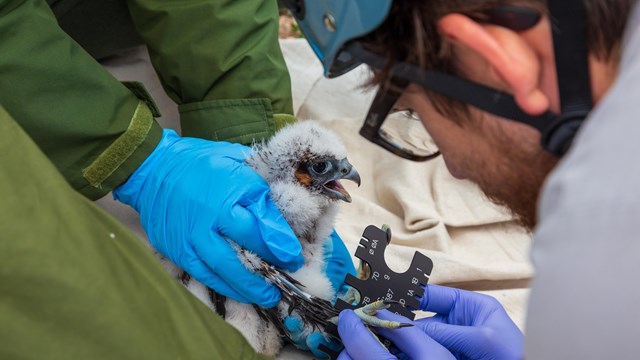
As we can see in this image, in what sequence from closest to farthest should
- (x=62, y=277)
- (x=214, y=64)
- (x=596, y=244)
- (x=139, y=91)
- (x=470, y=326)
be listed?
(x=596, y=244) → (x=62, y=277) → (x=470, y=326) → (x=139, y=91) → (x=214, y=64)

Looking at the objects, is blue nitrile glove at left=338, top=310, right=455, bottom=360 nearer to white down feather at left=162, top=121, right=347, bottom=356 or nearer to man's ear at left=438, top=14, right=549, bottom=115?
white down feather at left=162, top=121, right=347, bottom=356

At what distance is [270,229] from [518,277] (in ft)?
3.44

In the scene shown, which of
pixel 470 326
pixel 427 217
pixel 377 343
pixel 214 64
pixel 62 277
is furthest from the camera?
pixel 427 217

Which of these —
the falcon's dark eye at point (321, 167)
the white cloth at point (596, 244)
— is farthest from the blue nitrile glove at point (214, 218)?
the white cloth at point (596, 244)

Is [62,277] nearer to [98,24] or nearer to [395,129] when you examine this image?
[395,129]

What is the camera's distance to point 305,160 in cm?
190

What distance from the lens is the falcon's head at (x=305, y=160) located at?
74.4 inches

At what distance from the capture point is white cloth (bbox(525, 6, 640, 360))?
0.80m

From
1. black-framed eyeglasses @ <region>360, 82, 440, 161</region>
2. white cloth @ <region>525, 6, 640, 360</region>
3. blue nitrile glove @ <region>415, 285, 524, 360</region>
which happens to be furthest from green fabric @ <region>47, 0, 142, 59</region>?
white cloth @ <region>525, 6, 640, 360</region>

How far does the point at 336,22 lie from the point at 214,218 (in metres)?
0.73

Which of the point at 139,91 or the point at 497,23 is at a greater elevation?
the point at 497,23

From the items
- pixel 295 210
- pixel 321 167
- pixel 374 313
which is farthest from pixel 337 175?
pixel 374 313

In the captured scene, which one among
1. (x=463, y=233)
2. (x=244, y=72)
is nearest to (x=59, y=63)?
(x=244, y=72)

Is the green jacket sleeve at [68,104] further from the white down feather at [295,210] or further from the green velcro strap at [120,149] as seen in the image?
the white down feather at [295,210]
